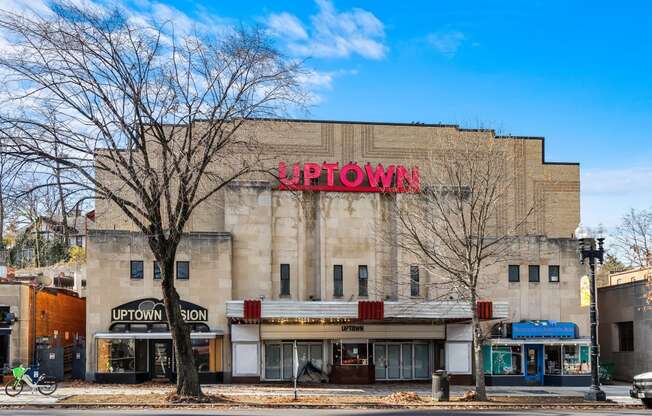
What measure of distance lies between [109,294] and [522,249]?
20765mm

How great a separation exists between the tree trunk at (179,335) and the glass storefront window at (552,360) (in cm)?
2052

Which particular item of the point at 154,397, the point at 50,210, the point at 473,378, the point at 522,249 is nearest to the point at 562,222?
the point at 522,249

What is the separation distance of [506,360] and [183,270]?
16.6m

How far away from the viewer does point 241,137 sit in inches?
1752

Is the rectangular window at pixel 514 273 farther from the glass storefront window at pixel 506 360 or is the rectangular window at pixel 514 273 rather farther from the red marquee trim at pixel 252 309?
the red marquee trim at pixel 252 309

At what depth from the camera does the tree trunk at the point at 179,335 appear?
Answer: 3025cm

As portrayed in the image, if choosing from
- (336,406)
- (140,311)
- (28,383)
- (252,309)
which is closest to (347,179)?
(252,309)

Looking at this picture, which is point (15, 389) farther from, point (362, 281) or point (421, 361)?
point (421, 361)

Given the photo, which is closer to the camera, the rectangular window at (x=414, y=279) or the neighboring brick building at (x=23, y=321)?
the neighboring brick building at (x=23, y=321)

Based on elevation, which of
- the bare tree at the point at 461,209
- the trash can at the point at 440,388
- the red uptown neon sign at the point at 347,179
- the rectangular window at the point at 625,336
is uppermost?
the red uptown neon sign at the point at 347,179

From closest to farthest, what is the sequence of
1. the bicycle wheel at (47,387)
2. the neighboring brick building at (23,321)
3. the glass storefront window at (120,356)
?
the bicycle wheel at (47,387) → the neighboring brick building at (23,321) → the glass storefront window at (120,356)

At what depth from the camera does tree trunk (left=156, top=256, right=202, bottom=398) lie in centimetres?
3025

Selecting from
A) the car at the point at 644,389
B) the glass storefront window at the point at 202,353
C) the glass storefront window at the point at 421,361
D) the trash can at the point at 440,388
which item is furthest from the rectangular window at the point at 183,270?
the car at the point at 644,389

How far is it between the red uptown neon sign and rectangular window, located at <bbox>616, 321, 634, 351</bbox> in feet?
50.1
